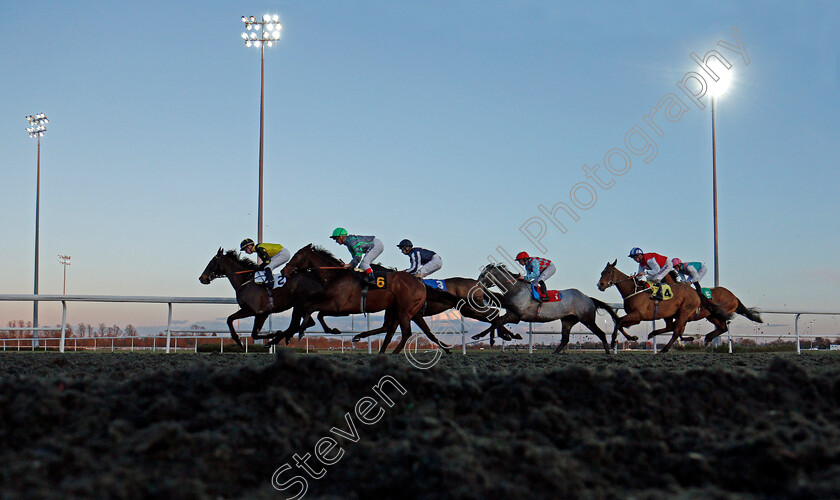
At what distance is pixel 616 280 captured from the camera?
1469 centimetres

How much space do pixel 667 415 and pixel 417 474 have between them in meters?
1.55

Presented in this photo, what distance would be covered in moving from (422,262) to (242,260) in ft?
10.9

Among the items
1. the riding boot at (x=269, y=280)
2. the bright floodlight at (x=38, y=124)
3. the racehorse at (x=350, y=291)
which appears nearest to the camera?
the racehorse at (x=350, y=291)

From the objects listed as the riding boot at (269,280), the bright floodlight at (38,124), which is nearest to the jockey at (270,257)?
the riding boot at (269,280)

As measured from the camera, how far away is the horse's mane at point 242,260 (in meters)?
12.6

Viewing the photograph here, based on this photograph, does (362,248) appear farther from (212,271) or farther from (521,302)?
(521,302)

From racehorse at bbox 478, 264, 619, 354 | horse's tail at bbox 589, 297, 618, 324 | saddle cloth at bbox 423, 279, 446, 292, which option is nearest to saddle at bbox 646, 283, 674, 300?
→ horse's tail at bbox 589, 297, 618, 324

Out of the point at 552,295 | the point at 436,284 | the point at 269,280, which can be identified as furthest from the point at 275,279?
the point at 552,295

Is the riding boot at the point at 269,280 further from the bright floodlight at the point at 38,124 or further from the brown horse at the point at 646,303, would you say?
the bright floodlight at the point at 38,124

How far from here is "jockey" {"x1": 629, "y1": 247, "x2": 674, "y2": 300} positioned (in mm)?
14883

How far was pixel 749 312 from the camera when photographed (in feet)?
56.3

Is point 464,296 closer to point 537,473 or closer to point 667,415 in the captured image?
point 667,415

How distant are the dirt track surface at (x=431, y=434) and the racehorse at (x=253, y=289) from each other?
7.34 meters

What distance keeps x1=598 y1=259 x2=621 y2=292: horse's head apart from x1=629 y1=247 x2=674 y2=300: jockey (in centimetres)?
52
